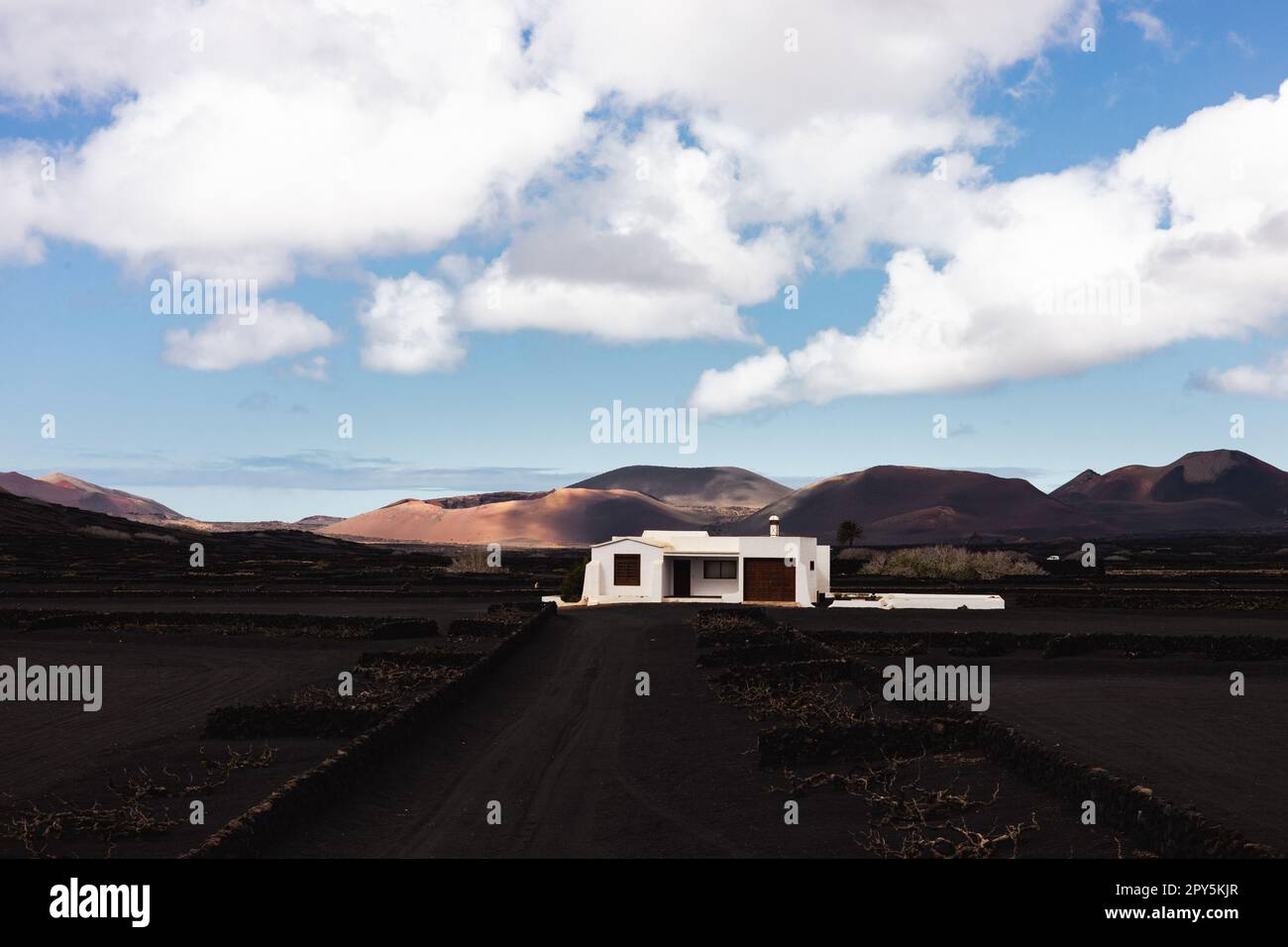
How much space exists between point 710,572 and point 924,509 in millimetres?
132478

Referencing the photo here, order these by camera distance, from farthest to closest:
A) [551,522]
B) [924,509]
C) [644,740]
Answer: [551,522] < [924,509] < [644,740]

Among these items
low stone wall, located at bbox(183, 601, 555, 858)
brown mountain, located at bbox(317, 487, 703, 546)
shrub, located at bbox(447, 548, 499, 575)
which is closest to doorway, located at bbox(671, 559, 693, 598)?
shrub, located at bbox(447, 548, 499, 575)

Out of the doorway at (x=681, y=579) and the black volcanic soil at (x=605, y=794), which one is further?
the doorway at (x=681, y=579)

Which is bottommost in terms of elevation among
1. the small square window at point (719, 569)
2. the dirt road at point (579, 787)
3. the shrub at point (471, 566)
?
the dirt road at point (579, 787)

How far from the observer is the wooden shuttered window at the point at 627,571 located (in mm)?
45469

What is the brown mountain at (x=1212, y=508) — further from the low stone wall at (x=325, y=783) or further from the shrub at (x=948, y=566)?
the low stone wall at (x=325, y=783)

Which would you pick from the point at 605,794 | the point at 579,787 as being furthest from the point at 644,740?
the point at 605,794

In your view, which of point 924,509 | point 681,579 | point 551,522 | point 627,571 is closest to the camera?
point 627,571

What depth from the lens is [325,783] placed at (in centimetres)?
1266

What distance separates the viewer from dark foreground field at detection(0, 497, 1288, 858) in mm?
11484

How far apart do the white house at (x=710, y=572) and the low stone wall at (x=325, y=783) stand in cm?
2471

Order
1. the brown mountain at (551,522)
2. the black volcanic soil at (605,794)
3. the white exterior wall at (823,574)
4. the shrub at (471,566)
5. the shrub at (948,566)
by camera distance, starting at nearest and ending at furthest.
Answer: the black volcanic soil at (605,794)
the white exterior wall at (823,574)
the shrub at (948,566)
the shrub at (471,566)
the brown mountain at (551,522)

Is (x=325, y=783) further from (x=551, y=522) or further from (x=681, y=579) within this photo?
(x=551, y=522)

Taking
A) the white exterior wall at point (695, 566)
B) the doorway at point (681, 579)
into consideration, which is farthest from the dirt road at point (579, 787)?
the doorway at point (681, 579)
